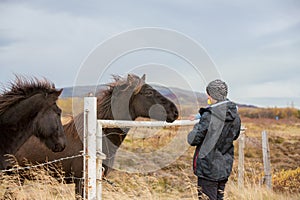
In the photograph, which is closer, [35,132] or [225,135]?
[225,135]

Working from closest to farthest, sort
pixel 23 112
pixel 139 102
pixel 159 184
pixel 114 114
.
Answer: pixel 23 112
pixel 114 114
pixel 139 102
pixel 159 184

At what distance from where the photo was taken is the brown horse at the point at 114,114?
6.47 m

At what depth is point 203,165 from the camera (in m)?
4.36

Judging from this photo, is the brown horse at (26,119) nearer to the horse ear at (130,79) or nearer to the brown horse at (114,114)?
the brown horse at (114,114)

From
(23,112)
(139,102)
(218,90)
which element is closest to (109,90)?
(139,102)

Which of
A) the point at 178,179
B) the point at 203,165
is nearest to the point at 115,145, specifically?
the point at 203,165

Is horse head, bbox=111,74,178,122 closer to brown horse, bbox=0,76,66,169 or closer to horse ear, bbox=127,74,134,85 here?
horse ear, bbox=127,74,134,85

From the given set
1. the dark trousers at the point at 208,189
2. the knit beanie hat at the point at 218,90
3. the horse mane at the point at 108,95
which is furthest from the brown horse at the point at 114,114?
the knit beanie hat at the point at 218,90

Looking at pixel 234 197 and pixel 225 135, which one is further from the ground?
pixel 225 135

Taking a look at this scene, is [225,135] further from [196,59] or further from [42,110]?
[42,110]

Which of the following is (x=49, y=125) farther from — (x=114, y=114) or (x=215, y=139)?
(x=215, y=139)

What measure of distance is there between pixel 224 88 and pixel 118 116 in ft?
8.73

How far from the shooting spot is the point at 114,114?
6.66m

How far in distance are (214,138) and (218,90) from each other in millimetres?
557
